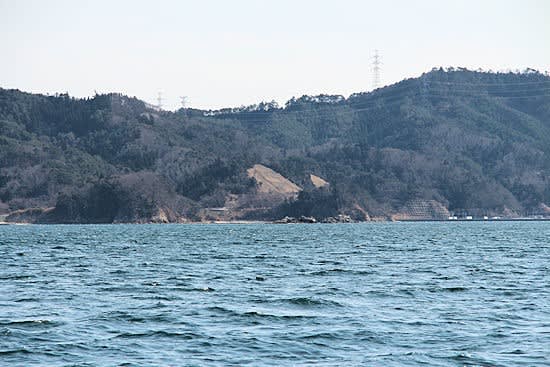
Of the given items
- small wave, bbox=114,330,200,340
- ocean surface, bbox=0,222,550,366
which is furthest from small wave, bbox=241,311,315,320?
small wave, bbox=114,330,200,340

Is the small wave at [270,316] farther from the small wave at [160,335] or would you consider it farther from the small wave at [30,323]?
the small wave at [30,323]

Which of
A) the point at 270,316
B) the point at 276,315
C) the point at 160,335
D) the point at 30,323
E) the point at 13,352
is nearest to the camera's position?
the point at 13,352

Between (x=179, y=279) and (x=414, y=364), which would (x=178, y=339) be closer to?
(x=414, y=364)

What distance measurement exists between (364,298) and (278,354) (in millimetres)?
16232

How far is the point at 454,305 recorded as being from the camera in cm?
4675

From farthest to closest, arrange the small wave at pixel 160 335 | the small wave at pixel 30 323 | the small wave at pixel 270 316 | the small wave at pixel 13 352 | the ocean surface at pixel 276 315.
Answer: the small wave at pixel 270 316
the small wave at pixel 30 323
the small wave at pixel 160 335
the small wave at pixel 13 352
the ocean surface at pixel 276 315

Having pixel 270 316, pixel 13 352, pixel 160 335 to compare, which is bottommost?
pixel 13 352

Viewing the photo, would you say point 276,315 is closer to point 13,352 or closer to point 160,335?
point 160,335

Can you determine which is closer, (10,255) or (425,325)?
(425,325)

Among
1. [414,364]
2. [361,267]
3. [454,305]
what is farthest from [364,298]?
[361,267]

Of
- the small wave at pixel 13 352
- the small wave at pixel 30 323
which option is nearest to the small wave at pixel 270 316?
the small wave at pixel 30 323

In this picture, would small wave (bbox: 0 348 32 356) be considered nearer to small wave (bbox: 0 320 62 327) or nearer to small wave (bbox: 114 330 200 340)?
small wave (bbox: 114 330 200 340)

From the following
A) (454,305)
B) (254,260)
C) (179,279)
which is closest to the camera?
(454,305)

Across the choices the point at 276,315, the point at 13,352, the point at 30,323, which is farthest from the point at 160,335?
the point at 276,315
